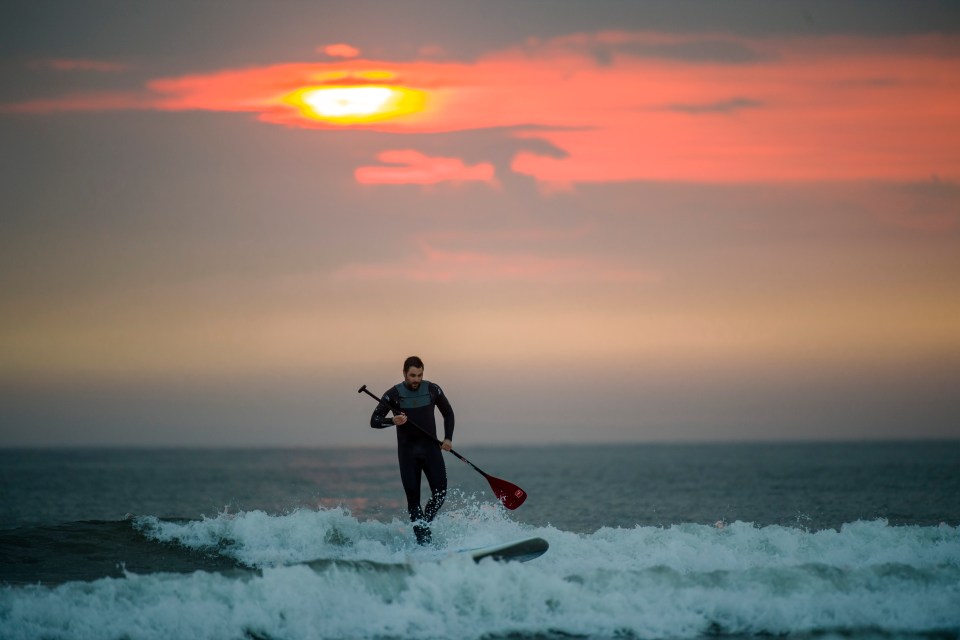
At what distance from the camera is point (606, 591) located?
8.37 meters

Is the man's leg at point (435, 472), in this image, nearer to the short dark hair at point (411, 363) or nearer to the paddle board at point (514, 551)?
the short dark hair at point (411, 363)

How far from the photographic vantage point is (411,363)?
10.6m

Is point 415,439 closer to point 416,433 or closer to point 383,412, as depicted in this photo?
point 416,433

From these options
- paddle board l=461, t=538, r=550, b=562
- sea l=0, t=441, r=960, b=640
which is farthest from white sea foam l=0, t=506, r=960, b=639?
paddle board l=461, t=538, r=550, b=562

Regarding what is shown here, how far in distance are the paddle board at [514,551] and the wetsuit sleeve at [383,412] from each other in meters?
2.00

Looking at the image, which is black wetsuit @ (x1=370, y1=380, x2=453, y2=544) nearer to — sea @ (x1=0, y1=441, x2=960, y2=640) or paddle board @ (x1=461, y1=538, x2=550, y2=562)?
sea @ (x1=0, y1=441, x2=960, y2=640)

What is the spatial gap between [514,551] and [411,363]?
2.59 m

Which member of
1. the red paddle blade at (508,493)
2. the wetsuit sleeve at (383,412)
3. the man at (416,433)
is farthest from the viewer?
the red paddle blade at (508,493)

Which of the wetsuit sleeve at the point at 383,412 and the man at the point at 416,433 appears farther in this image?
the man at the point at 416,433

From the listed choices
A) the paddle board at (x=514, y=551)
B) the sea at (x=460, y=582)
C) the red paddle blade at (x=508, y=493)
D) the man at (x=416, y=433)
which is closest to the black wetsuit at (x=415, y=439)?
the man at (x=416, y=433)

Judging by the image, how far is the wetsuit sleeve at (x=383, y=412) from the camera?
10.5 metres

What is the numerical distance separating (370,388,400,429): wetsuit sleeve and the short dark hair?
30 centimetres

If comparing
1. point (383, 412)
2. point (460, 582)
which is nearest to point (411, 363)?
point (383, 412)

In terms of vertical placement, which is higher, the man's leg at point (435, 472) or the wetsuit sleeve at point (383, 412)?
the wetsuit sleeve at point (383, 412)
